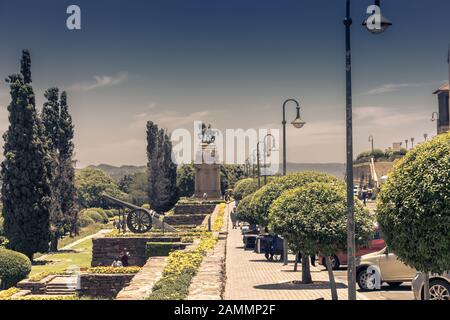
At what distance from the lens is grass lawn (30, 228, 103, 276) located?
133 ft

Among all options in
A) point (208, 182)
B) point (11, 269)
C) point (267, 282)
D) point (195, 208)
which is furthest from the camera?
point (208, 182)

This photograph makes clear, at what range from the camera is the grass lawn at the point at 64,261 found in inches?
1590

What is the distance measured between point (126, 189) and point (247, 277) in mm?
97351

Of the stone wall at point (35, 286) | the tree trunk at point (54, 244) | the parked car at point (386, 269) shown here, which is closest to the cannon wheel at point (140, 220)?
the tree trunk at point (54, 244)

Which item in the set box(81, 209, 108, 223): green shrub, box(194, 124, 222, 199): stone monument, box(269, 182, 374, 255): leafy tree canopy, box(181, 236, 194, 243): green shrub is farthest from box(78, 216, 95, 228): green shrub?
box(269, 182, 374, 255): leafy tree canopy

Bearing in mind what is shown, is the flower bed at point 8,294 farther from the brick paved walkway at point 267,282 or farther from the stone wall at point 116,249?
the brick paved walkway at point 267,282

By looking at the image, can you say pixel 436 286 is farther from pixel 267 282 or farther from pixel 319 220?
pixel 267 282

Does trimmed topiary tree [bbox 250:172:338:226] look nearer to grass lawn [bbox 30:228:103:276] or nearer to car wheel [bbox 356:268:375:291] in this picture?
car wheel [bbox 356:268:375:291]

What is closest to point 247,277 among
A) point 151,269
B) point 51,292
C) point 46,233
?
point 151,269

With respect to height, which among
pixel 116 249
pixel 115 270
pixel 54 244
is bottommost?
pixel 54 244

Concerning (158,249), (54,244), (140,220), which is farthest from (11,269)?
(54,244)

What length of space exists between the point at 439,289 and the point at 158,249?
69.6 feet

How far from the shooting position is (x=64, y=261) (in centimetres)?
4434

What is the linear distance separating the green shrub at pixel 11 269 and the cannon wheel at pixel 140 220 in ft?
32.6
